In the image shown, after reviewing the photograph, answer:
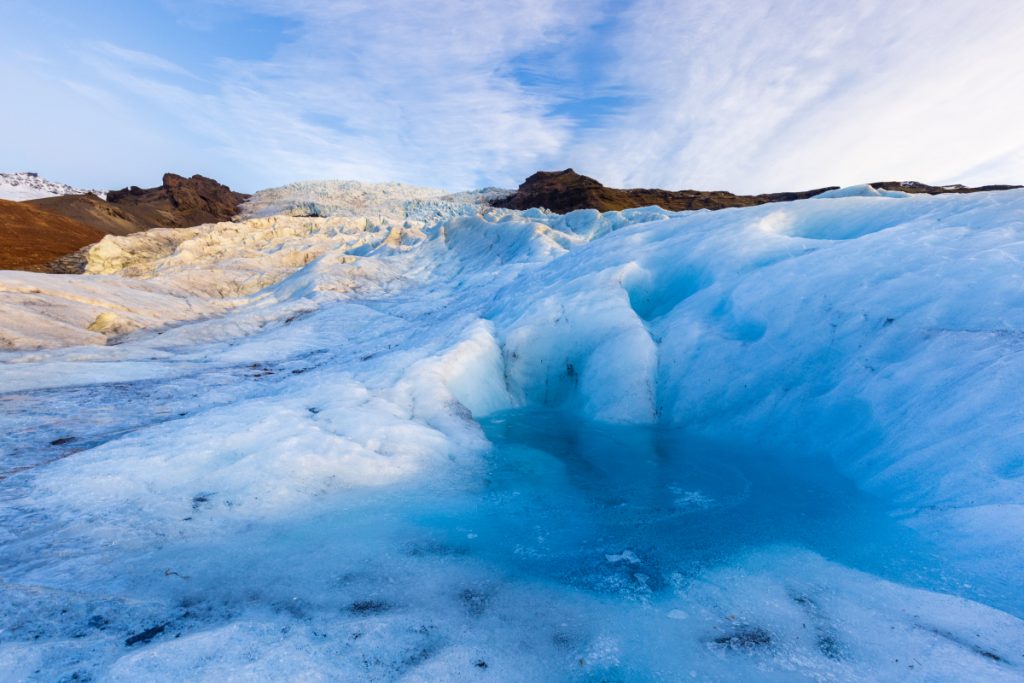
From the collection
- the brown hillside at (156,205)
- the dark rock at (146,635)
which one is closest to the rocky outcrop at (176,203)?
the brown hillside at (156,205)

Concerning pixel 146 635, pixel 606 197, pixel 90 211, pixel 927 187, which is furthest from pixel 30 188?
pixel 927 187

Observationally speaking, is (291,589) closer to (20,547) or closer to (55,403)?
(20,547)

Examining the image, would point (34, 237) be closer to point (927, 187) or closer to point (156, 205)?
point (156, 205)

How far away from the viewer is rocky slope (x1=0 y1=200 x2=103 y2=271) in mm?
25359

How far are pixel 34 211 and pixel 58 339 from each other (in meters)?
29.5

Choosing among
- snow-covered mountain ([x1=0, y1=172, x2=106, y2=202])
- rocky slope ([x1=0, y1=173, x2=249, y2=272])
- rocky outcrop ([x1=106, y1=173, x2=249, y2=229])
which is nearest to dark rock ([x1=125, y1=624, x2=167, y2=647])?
rocky slope ([x1=0, y1=173, x2=249, y2=272])

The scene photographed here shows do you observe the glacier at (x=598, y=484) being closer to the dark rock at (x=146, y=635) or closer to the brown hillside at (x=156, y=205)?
the dark rock at (x=146, y=635)

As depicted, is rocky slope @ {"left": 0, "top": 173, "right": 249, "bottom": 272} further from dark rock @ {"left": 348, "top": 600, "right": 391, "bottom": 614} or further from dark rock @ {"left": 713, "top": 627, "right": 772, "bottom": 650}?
dark rock @ {"left": 713, "top": 627, "right": 772, "bottom": 650}

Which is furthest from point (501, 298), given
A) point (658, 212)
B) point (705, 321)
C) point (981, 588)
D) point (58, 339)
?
point (658, 212)

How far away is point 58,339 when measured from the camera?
10578 millimetres

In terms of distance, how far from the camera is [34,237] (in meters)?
27.9

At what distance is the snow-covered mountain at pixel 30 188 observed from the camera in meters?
45.9

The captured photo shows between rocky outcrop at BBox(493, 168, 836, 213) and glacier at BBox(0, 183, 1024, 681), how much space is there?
38669mm

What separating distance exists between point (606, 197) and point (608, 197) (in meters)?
0.34
